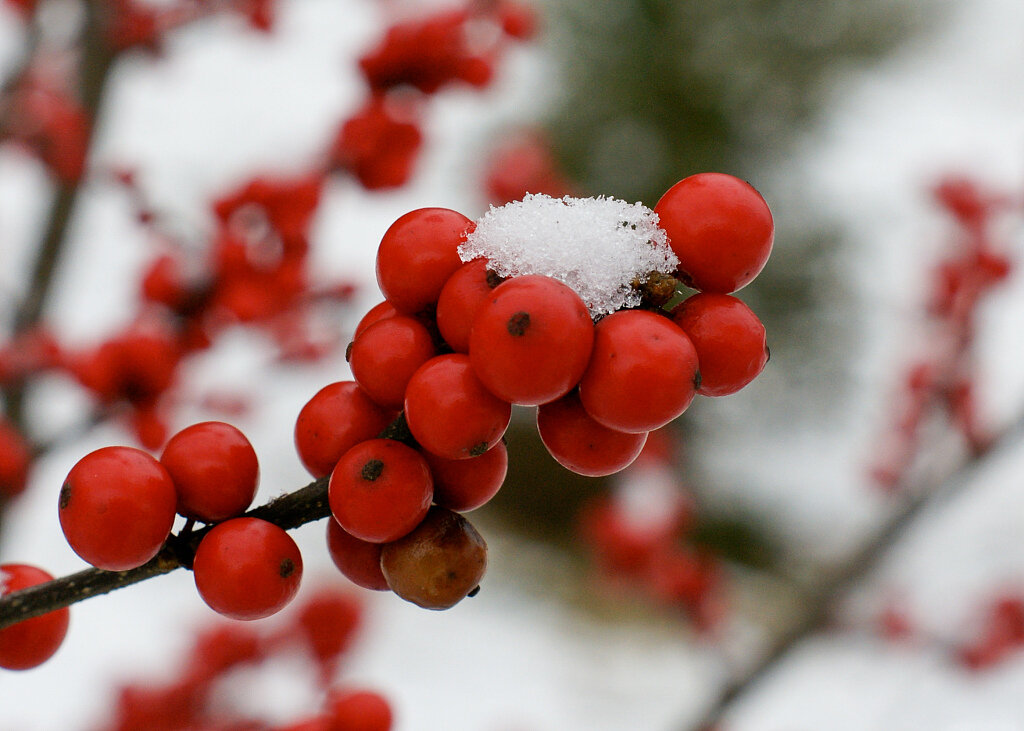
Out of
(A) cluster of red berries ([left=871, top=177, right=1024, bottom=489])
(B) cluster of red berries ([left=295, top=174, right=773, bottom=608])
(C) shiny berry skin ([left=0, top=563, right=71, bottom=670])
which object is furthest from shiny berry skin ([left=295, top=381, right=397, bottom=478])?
(A) cluster of red berries ([left=871, top=177, right=1024, bottom=489])

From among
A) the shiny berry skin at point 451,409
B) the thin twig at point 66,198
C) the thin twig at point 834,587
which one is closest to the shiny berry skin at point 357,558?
the shiny berry skin at point 451,409

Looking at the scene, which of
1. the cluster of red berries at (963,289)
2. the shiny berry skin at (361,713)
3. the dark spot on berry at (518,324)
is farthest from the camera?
the cluster of red berries at (963,289)

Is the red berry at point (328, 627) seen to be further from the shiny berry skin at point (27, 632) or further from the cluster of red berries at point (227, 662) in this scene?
the shiny berry skin at point (27, 632)

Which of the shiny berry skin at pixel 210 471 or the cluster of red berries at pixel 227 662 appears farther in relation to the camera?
the cluster of red berries at pixel 227 662

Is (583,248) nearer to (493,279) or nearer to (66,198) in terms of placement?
(493,279)

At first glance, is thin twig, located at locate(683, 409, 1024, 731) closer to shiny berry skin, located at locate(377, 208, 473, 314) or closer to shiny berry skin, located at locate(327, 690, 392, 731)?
shiny berry skin, located at locate(327, 690, 392, 731)

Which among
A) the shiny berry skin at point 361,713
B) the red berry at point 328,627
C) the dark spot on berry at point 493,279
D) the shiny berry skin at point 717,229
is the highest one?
the shiny berry skin at point 717,229

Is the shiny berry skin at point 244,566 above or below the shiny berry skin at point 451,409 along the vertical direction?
below

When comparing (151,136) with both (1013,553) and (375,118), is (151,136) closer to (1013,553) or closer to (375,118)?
(375,118)
